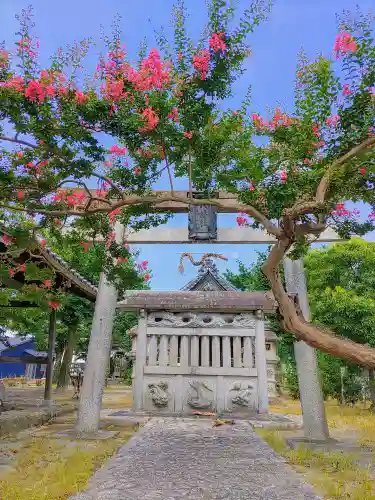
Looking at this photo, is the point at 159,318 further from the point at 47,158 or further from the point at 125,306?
the point at 47,158

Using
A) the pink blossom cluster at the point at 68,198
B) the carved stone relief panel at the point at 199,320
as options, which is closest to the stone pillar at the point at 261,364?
the carved stone relief panel at the point at 199,320

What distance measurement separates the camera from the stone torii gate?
237 inches

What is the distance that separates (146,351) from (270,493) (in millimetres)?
6381

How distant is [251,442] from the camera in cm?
585

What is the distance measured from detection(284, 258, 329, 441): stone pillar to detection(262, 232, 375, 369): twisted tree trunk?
2468 millimetres

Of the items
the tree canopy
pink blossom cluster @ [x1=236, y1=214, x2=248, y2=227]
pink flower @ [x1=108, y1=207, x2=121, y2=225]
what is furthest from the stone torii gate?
the tree canopy

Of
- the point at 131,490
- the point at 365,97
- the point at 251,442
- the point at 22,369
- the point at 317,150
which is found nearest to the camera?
the point at 131,490

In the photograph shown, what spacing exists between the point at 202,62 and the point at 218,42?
25 cm

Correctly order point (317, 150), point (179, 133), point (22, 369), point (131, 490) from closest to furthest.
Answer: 1. point (131, 490)
2. point (179, 133)
3. point (317, 150)
4. point (22, 369)

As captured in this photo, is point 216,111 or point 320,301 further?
point 320,301

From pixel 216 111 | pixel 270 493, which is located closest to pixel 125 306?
pixel 216 111

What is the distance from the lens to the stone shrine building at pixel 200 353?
9070mm

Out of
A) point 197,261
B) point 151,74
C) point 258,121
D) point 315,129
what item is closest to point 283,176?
point 315,129

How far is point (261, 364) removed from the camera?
9141mm
